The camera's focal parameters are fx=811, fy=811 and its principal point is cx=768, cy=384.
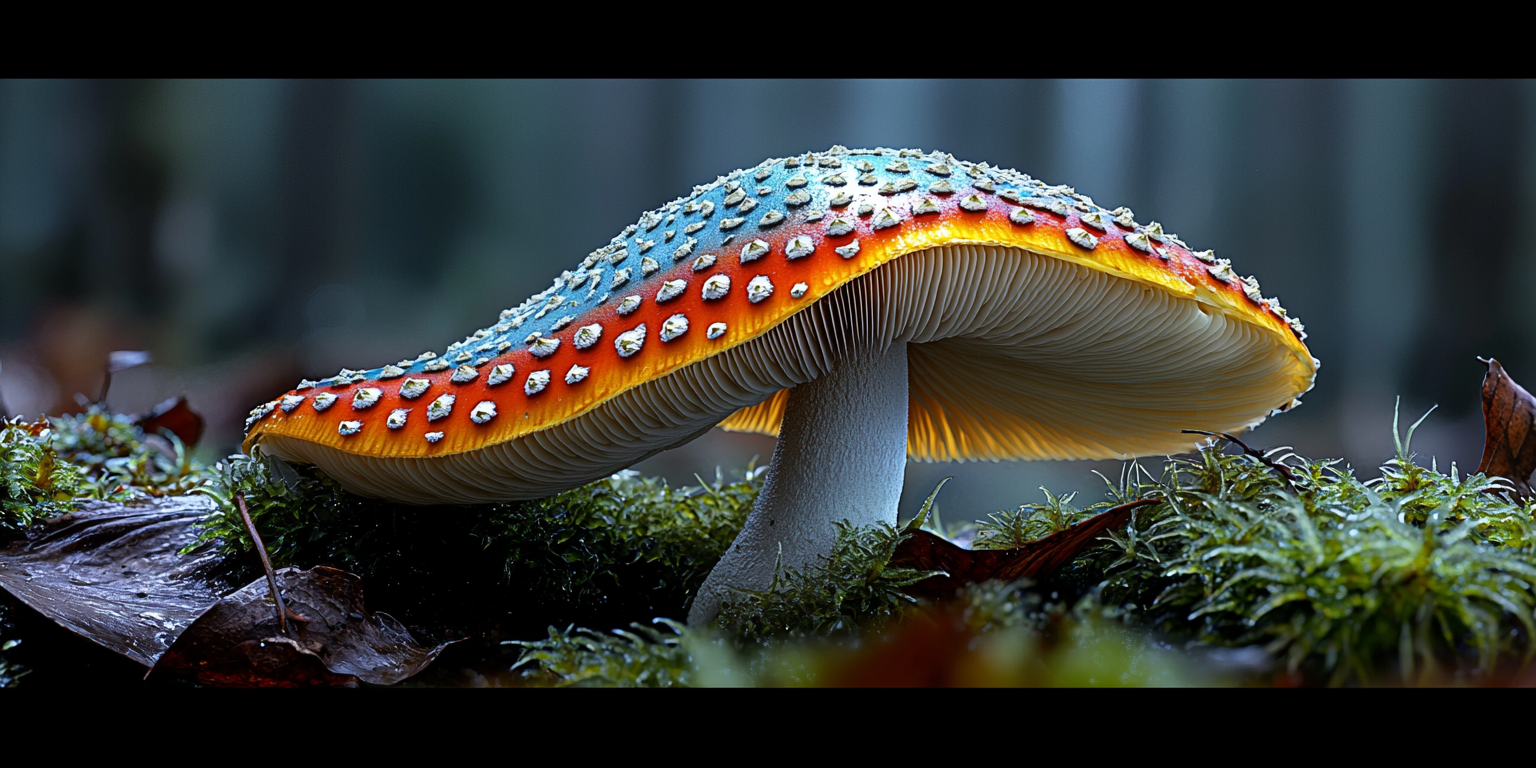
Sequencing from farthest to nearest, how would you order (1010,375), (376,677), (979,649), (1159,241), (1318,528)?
(1010,375) → (1159,241) → (376,677) → (1318,528) → (979,649)

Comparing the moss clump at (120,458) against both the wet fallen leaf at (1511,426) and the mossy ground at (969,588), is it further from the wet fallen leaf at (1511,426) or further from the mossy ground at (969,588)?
the wet fallen leaf at (1511,426)

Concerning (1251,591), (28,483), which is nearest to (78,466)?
(28,483)

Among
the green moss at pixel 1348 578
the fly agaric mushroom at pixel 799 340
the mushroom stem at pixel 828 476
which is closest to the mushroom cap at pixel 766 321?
the fly agaric mushroom at pixel 799 340

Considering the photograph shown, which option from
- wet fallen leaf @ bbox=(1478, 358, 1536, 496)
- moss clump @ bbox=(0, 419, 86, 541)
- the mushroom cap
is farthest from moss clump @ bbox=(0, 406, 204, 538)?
wet fallen leaf @ bbox=(1478, 358, 1536, 496)

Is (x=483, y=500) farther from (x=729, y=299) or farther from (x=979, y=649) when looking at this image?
(x=979, y=649)

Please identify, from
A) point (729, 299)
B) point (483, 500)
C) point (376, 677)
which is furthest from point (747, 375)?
point (376, 677)

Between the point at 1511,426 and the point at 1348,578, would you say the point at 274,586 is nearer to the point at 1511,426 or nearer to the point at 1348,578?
the point at 1348,578

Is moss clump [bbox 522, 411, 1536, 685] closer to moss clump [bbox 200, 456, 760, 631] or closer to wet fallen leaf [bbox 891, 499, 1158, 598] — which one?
wet fallen leaf [bbox 891, 499, 1158, 598]
